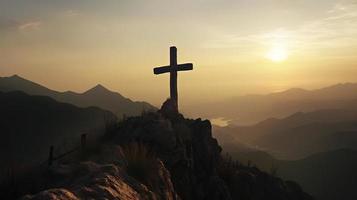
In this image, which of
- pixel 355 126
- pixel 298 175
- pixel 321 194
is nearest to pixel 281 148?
Result: pixel 355 126

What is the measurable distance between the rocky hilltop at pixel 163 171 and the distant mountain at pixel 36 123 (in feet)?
162

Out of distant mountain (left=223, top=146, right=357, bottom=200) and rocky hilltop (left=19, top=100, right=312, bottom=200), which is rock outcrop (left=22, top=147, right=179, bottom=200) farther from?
distant mountain (left=223, top=146, right=357, bottom=200)

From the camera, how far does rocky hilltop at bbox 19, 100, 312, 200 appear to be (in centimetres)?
803

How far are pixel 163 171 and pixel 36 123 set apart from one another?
8361 centimetres

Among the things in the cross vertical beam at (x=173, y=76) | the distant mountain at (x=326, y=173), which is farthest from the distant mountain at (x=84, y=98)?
the cross vertical beam at (x=173, y=76)

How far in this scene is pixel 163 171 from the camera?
463 inches

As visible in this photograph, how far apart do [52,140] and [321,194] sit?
4801 centimetres

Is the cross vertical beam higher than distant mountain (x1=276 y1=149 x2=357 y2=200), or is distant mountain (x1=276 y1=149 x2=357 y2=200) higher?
the cross vertical beam

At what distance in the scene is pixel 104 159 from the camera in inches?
456

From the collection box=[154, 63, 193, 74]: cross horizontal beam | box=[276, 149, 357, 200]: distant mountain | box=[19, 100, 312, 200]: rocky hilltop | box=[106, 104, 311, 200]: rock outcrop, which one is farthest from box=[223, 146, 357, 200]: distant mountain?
box=[154, 63, 193, 74]: cross horizontal beam

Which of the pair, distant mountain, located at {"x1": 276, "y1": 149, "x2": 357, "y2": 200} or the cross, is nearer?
the cross

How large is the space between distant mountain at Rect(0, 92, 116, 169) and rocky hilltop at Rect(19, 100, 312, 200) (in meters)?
49.2

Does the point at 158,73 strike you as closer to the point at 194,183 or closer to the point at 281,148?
the point at 194,183

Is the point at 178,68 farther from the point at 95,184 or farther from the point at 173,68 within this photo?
the point at 95,184
